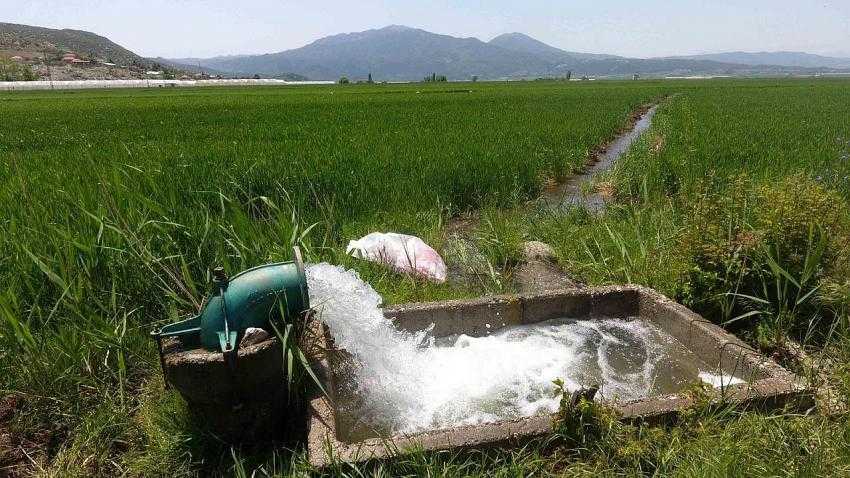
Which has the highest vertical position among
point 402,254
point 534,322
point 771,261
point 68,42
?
point 68,42

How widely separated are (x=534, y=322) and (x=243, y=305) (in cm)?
160

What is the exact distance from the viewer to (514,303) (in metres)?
2.84

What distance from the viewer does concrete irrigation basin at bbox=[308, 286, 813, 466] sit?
176 centimetres

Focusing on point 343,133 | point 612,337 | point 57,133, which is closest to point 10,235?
point 612,337

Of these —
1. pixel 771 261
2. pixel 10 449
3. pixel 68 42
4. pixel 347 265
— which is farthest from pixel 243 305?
pixel 68 42

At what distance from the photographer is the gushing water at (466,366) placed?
7.52 ft

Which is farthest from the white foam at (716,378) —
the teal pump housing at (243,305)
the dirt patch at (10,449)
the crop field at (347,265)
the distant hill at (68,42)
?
the distant hill at (68,42)

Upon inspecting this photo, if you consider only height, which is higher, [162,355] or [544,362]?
[162,355]

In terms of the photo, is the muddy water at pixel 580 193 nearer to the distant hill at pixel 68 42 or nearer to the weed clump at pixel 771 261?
the weed clump at pixel 771 261

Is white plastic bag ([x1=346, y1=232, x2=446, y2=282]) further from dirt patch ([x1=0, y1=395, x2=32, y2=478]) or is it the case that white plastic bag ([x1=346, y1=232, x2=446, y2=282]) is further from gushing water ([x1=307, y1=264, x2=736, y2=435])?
dirt patch ([x1=0, y1=395, x2=32, y2=478])

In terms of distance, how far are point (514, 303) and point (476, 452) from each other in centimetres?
118

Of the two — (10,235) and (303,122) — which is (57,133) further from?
(10,235)

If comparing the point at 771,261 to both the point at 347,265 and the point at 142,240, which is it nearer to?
the point at 347,265

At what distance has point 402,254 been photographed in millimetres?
3654
